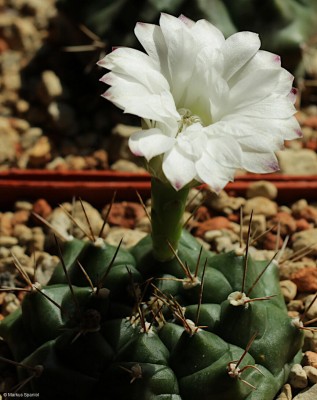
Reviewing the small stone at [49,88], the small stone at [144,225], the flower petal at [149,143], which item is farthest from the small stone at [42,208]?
the flower petal at [149,143]

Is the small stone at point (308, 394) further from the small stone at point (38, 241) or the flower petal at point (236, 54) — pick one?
the small stone at point (38, 241)

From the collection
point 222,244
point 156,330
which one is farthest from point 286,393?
point 222,244

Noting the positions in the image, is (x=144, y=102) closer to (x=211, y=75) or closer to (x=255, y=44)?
(x=211, y=75)

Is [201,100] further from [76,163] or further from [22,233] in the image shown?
[76,163]

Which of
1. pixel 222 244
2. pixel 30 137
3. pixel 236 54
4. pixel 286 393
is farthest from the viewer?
pixel 30 137

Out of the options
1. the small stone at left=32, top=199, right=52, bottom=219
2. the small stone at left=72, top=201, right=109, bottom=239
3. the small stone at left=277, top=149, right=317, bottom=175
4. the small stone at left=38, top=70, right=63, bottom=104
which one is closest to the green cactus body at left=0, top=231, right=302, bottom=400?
the small stone at left=72, top=201, right=109, bottom=239

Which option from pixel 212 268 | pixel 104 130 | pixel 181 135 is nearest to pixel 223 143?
pixel 181 135
